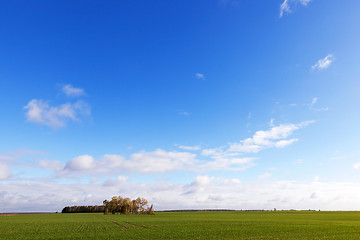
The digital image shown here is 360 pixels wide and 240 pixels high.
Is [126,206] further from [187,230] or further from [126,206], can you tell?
[187,230]

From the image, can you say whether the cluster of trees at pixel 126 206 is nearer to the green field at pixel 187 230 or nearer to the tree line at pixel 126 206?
the tree line at pixel 126 206

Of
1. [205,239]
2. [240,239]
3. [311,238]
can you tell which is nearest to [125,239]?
[205,239]

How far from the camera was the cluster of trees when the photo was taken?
15686 cm

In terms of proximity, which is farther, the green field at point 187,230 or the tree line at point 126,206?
the tree line at point 126,206

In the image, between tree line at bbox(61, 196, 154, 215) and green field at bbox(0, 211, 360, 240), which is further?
tree line at bbox(61, 196, 154, 215)

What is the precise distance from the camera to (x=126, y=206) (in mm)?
160500

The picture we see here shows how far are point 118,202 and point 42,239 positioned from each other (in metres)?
136

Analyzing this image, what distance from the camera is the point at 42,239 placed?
1382 inches

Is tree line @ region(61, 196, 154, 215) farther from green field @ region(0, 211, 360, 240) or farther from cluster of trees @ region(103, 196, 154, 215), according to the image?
green field @ region(0, 211, 360, 240)

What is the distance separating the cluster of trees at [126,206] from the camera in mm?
156863

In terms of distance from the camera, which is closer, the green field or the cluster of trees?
the green field

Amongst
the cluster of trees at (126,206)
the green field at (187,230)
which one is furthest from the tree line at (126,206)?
the green field at (187,230)

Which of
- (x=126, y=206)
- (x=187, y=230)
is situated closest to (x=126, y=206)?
(x=126, y=206)

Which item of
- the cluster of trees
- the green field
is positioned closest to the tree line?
the cluster of trees
